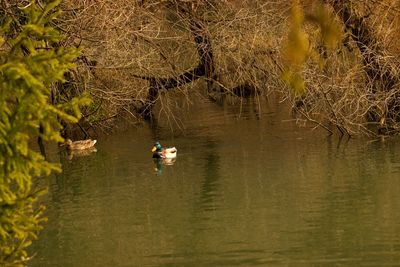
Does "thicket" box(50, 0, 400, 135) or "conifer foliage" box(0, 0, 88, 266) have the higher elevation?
"conifer foliage" box(0, 0, 88, 266)

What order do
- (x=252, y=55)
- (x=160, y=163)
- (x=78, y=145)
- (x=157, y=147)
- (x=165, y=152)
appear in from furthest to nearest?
1. (x=78, y=145)
2. (x=252, y=55)
3. (x=157, y=147)
4. (x=165, y=152)
5. (x=160, y=163)

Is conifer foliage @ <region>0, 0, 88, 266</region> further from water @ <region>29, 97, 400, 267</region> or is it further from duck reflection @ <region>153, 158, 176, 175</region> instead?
duck reflection @ <region>153, 158, 176, 175</region>

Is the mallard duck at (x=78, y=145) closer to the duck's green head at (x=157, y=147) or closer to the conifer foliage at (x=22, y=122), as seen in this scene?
the duck's green head at (x=157, y=147)

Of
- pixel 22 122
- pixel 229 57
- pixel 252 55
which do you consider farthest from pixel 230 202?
pixel 22 122

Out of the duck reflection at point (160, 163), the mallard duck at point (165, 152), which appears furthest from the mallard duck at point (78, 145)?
the duck reflection at point (160, 163)

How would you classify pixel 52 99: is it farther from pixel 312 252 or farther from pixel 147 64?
pixel 312 252

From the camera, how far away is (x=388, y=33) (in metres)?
20.5

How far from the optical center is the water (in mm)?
12969

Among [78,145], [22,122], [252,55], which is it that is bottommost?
[78,145]

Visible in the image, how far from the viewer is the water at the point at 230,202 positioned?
13.0 metres

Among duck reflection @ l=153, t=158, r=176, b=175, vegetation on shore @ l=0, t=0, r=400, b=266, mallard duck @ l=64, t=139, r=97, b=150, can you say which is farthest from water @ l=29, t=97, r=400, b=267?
vegetation on shore @ l=0, t=0, r=400, b=266

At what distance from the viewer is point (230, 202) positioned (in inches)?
634

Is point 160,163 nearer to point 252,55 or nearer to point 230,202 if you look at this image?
point 252,55

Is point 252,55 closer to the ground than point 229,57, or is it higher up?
higher up
